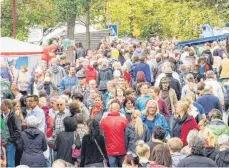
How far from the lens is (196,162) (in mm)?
10953

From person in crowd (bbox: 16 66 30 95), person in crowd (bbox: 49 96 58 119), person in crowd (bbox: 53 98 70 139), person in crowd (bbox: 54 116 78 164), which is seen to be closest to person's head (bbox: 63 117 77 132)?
person in crowd (bbox: 54 116 78 164)

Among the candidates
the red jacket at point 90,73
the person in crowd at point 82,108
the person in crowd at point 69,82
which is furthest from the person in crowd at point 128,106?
the red jacket at point 90,73

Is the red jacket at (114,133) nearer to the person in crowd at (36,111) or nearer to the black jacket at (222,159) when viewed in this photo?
the person in crowd at (36,111)

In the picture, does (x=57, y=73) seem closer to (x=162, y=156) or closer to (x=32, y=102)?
(x=32, y=102)

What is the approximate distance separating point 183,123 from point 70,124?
2322 mm

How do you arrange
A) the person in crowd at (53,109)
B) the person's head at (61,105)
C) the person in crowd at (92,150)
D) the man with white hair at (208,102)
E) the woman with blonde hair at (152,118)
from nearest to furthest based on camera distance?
the person in crowd at (92,150), the woman with blonde hair at (152,118), the person's head at (61,105), the person in crowd at (53,109), the man with white hair at (208,102)

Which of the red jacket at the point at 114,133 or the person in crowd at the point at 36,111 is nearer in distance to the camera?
the red jacket at the point at 114,133

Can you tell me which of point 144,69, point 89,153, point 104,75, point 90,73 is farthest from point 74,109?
point 144,69

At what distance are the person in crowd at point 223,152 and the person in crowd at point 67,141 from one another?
2.42m

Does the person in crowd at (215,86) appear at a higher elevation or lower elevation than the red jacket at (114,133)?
higher

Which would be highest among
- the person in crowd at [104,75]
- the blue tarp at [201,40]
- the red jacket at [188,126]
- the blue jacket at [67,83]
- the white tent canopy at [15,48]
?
the blue tarp at [201,40]

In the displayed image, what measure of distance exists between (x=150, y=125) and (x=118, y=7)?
41103 mm

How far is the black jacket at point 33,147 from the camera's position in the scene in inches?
523

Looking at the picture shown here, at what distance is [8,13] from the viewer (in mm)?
44281
